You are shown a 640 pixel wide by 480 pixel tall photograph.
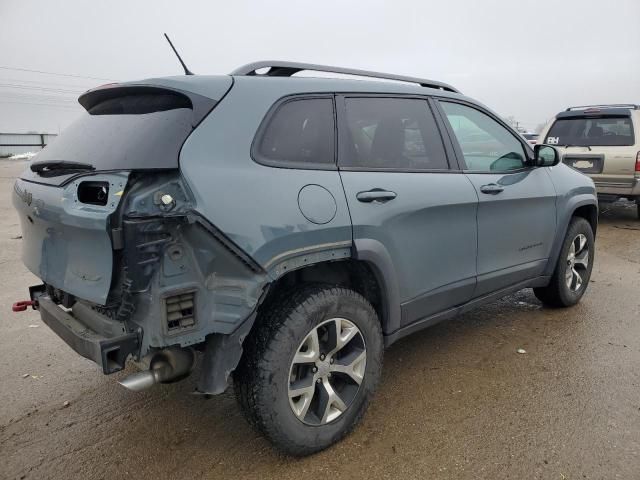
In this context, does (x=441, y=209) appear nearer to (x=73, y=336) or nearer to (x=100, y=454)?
(x=73, y=336)

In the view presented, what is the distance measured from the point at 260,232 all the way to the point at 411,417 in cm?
146

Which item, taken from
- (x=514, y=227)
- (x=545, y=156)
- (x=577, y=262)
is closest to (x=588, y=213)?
(x=577, y=262)

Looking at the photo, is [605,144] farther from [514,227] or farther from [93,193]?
[93,193]

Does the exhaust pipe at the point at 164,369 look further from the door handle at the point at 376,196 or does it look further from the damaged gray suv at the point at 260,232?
the door handle at the point at 376,196

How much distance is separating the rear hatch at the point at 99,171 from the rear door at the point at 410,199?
854mm

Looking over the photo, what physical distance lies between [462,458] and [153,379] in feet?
5.08

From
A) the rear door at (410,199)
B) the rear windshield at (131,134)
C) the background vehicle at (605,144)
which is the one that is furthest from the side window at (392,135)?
the background vehicle at (605,144)

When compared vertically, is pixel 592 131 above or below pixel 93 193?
below

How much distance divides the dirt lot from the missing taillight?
4.36 ft

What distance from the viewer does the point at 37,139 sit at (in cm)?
3111

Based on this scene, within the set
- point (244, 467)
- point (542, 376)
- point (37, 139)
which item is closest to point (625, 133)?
point (542, 376)

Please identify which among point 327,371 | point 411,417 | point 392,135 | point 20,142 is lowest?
point 20,142

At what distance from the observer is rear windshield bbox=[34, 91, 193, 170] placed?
7.00 ft

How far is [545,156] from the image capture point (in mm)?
3988
